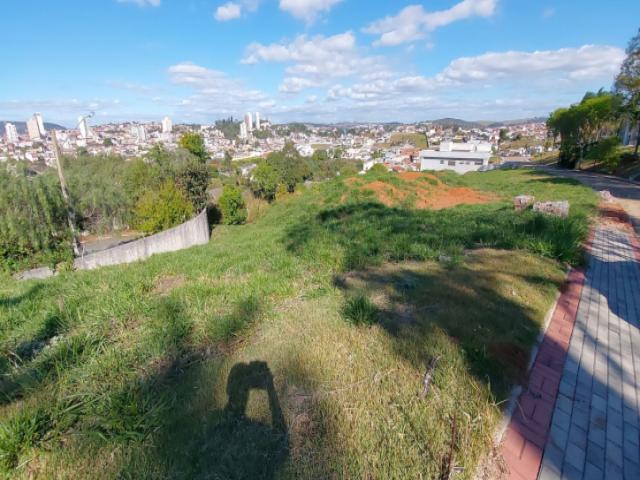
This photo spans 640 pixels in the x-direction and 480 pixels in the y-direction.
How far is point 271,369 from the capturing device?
2.46 meters

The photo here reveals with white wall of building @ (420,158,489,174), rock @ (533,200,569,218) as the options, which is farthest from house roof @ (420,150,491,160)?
rock @ (533,200,569,218)

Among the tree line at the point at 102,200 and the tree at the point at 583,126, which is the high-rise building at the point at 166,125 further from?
the tree at the point at 583,126

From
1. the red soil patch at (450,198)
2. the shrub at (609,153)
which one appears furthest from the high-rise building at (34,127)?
the shrub at (609,153)

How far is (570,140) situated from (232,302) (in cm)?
4204

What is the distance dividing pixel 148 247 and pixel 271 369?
1193 cm

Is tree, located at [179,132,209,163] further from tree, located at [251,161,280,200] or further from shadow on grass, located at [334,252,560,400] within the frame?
shadow on grass, located at [334,252,560,400]

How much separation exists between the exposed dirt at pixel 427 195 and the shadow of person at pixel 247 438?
1241cm

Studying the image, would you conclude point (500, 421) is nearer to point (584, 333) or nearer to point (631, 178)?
point (584, 333)

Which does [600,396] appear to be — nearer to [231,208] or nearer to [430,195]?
[430,195]

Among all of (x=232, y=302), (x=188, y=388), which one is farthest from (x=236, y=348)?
(x=232, y=302)

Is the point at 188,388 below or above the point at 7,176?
below

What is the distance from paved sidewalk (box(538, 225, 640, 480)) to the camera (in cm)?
184

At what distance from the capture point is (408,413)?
2.03 m

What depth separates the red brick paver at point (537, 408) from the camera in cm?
181
